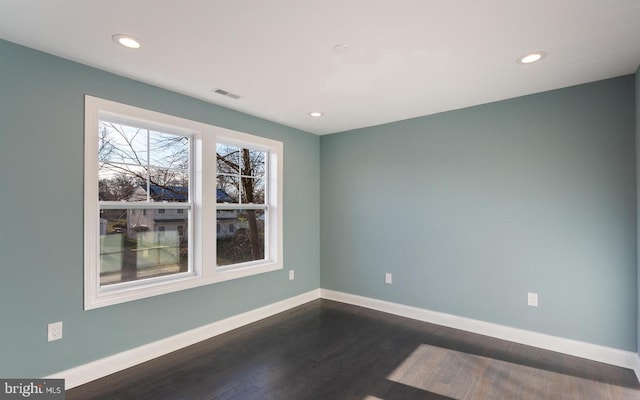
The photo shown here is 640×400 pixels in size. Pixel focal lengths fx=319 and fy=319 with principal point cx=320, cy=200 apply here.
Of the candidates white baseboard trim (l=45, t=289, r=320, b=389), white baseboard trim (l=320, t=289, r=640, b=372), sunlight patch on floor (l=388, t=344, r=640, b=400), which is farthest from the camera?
white baseboard trim (l=320, t=289, r=640, b=372)

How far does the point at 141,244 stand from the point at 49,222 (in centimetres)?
77

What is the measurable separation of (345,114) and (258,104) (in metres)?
1.03

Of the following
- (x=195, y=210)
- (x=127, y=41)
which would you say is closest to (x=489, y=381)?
(x=195, y=210)

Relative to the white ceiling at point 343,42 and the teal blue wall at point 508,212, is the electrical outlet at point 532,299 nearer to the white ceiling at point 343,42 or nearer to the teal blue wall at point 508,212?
the teal blue wall at point 508,212

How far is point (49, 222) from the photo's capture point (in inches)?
92.0

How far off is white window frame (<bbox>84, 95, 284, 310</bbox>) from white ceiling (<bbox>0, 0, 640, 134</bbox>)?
349 millimetres

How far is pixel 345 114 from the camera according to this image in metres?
3.81

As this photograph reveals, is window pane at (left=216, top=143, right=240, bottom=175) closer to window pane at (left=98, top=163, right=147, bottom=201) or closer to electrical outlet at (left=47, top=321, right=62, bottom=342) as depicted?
window pane at (left=98, top=163, right=147, bottom=201)

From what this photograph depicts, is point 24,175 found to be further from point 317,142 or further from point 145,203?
point 317,142

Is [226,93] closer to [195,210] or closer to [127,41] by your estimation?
[127,41]

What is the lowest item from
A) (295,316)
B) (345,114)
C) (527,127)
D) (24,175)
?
(295,316)

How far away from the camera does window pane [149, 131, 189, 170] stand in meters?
3.07

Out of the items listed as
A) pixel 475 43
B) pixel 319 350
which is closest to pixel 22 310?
pixel 319 350
